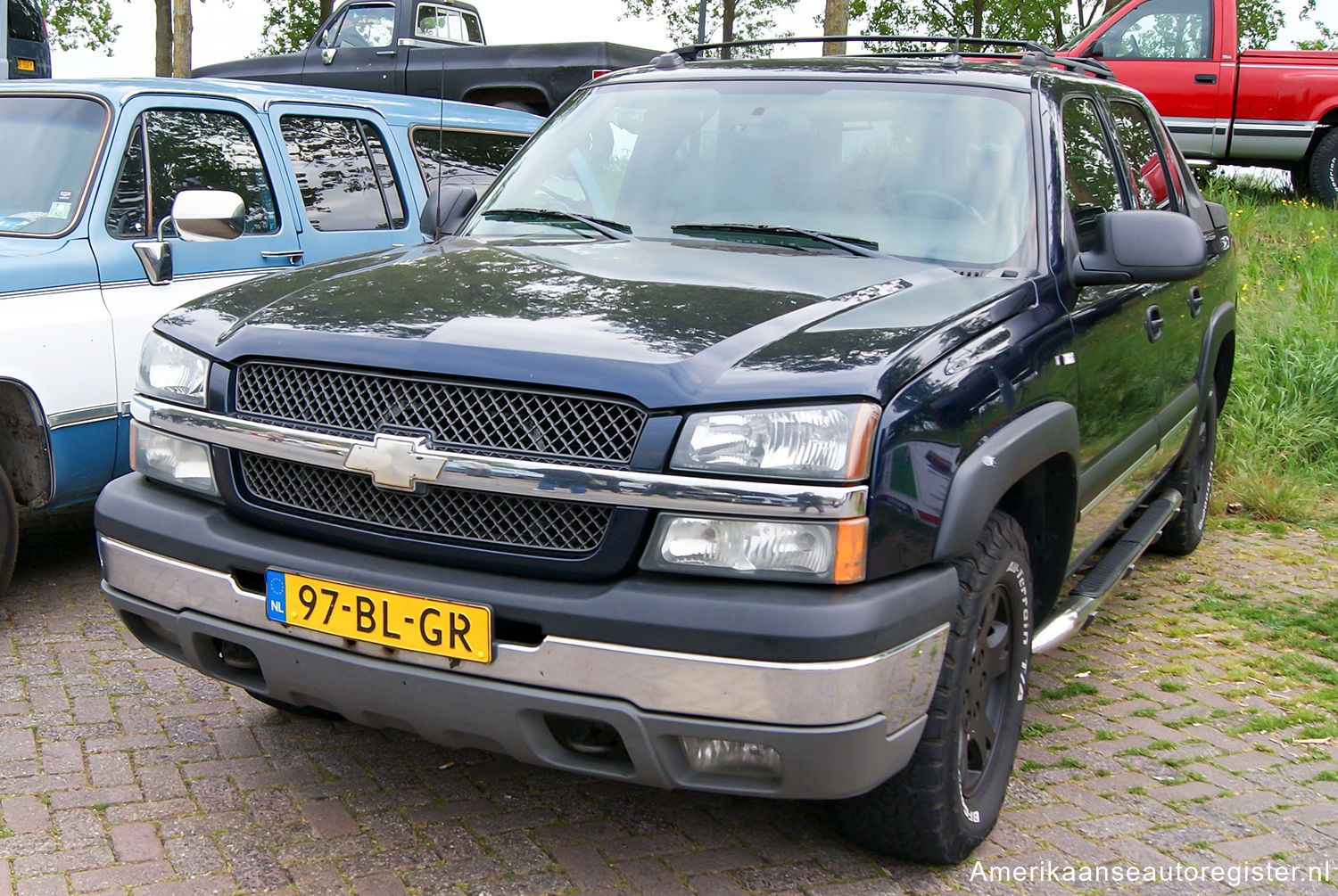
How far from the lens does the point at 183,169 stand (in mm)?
5430

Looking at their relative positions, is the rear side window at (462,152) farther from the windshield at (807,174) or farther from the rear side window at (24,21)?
the rear side window at (24,21)

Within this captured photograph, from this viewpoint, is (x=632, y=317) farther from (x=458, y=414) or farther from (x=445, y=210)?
(x=445, y=210)

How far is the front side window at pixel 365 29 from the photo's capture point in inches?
575

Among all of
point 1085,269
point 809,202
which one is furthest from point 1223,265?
point 809,202

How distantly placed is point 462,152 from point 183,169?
Answer: 1785 mm

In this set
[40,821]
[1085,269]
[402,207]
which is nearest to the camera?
[40,821]

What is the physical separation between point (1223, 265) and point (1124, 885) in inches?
133

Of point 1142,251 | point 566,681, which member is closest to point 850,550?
point 566,681

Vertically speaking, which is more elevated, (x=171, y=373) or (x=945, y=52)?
(x=945, y=52)

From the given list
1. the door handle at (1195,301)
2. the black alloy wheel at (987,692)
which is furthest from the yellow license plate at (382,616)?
the door handle at (1195,301)

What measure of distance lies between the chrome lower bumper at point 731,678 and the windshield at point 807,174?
136 centimetres

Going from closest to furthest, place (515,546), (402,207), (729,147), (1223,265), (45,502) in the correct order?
(515,546), (729,147), (45,502), (1223,265), (402,207)

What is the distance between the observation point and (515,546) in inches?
107

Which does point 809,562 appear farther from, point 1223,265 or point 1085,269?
point 1223,265
